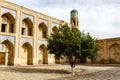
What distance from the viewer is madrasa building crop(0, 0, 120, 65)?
76.6ft

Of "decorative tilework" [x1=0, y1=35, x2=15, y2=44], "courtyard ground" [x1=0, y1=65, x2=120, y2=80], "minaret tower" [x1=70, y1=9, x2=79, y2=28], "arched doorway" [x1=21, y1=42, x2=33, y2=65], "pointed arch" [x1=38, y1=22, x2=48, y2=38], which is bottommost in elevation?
"courtyard ground" [x1=0, y1=65, x2=120, y2=80]

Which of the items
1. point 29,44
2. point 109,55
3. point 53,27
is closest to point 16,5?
point 29,44

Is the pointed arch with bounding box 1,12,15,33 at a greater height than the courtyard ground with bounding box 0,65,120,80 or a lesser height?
greater

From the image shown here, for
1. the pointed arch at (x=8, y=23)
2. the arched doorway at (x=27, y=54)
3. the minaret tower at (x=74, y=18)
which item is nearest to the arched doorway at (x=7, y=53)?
the pointed arch at (x=8, y=23)

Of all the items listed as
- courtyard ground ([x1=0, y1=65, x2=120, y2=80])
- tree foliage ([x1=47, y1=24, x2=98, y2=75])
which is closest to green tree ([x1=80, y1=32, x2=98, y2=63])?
tree foliage ([x1=47, y1=24, x2=98, y2=75])

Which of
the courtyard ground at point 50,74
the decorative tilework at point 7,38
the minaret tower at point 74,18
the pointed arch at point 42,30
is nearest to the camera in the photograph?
the courtyard ground at point 50,74

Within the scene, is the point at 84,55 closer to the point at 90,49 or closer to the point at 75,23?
the point at 90,49

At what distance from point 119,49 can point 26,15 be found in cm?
1939


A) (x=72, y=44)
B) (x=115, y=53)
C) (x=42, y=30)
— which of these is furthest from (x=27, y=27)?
(x=115, y=53)

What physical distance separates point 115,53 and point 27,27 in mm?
18278

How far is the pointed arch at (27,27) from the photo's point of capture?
1043 inches

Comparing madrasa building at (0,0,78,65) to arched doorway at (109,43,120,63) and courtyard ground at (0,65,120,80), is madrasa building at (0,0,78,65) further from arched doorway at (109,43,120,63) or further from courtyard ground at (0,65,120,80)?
arched doorway at (109,43,120,63)

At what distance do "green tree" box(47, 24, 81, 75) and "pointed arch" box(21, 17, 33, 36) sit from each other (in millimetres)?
10351

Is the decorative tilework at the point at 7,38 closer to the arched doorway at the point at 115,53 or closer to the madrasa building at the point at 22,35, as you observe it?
the madrasa building at the point at 22,35
